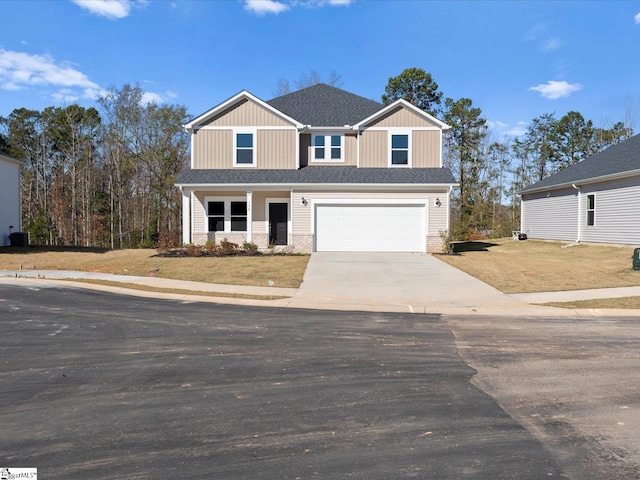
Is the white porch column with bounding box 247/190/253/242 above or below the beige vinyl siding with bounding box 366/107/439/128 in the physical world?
below

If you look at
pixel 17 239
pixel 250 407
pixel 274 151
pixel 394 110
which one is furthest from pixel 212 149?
pixel 250 407

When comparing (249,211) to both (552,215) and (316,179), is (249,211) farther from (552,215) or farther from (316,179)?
(552,215)

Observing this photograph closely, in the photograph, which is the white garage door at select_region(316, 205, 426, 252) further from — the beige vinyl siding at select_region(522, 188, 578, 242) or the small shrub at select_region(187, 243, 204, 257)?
the beige vinyl siding at select_region(522, 188, 578, 242)

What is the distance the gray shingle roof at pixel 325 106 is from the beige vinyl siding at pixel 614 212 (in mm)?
13188

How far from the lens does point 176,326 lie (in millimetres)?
8570

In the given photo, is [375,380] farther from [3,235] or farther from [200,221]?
[3,235]

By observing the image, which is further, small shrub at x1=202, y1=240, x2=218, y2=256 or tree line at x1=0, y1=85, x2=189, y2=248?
tree line at x1=0, y1=85, x2=189, y2=248

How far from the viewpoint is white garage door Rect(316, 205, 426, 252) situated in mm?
22844

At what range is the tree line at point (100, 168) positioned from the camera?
135 feet

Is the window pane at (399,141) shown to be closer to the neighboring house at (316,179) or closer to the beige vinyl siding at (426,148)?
the neighboring house at (316,179)

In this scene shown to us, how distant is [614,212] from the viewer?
23969mm

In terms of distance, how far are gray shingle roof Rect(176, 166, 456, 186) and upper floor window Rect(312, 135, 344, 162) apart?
108 centimetres

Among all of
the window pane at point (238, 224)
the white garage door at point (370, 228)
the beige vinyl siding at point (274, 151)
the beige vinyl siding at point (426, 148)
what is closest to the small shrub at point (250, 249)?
the window pane at point (238, 224)

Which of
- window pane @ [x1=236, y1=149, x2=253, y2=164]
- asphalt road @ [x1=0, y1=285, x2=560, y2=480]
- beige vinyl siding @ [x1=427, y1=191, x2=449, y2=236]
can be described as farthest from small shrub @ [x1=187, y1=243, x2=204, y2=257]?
asphalt road @ [x1=0, y1=285, x2=560, y2=480]
